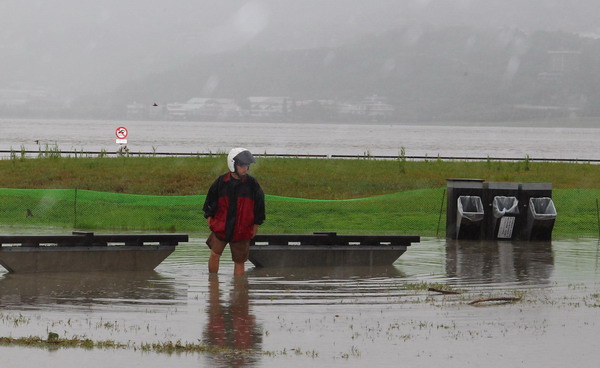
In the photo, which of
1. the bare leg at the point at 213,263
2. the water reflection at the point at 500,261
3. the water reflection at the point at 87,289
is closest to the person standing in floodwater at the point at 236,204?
the bare leg at the point at 213,263

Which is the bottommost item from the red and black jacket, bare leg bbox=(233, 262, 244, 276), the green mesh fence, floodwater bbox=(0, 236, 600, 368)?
floodwater bbox=(0, 236, 600, 368)

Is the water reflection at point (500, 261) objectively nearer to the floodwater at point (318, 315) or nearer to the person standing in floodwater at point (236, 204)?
the floodwater at point (318, 315)

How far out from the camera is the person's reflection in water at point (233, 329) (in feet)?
29.1

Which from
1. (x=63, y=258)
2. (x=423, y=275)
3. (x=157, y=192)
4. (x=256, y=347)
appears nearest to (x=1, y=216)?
(x=157, y=192)

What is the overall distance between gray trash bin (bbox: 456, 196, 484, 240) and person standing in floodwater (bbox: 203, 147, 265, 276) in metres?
7.95

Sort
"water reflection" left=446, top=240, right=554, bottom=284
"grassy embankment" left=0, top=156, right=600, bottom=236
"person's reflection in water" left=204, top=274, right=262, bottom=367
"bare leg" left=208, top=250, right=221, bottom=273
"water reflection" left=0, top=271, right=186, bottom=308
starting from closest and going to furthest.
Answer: "person's reflection in water" left=204, top=274, right=262, bottom=367
"water reflection" left=0, top=271, right=186, bottom=308
"bare leg" left=208, top=250, right=221, bottom=273
"water reflection" left=446, top=240, right=554, bottom=284
"grassy embankment" left=0, top=156, right=600, bottom=236

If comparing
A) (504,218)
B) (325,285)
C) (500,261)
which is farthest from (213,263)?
(504,218)

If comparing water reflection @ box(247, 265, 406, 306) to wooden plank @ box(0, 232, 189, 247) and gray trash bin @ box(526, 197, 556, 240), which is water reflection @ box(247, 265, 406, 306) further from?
gray trash bin @ box(526, 197, 556, 240)

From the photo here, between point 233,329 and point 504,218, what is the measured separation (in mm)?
12258

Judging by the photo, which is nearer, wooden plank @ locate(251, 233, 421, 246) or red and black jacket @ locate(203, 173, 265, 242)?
red and black jacket @ locate(203, 173, 265, 242)

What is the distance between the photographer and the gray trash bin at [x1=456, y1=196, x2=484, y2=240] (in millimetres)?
21438

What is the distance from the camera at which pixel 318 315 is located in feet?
37.6

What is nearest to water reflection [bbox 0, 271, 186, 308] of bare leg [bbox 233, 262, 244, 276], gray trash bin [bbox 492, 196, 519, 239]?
bare leg [bbox 233, 262, 244, 276]

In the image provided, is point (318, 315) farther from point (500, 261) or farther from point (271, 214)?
point (271, 214)
